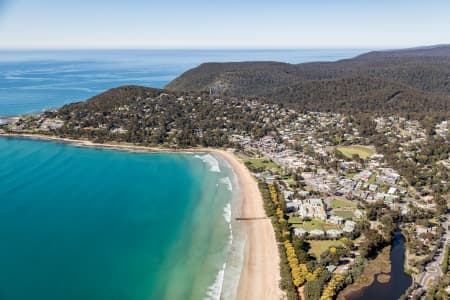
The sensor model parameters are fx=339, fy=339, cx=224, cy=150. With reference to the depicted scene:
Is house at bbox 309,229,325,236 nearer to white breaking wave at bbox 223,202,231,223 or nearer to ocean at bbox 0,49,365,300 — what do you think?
ocean at bbox 0,49,365,300

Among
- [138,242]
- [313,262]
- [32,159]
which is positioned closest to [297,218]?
[313,262]

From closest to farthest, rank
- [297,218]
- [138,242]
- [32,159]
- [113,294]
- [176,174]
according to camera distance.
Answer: [113,294] → [138,242] → [297,218] → [176,174] → [32,159]

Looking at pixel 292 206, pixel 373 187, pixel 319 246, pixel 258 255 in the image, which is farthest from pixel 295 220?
pixel 373 187

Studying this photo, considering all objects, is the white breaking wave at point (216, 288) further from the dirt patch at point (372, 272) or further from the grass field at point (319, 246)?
the dirt patch at point (372, 272)

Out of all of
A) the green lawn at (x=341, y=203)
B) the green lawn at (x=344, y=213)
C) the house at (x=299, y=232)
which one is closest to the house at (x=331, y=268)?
the house at (x=299, y=232)

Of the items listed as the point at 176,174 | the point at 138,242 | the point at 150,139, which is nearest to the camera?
the point at 138,242

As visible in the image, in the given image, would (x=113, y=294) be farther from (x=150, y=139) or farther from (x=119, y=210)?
(x=150, y=139)

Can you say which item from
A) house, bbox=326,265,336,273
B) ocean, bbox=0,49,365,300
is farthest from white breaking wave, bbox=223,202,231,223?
house, bbox=326,265,336,273
